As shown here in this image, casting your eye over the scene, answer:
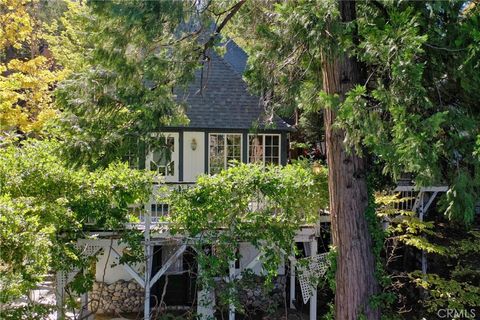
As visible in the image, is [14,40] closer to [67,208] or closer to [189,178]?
[189,178]

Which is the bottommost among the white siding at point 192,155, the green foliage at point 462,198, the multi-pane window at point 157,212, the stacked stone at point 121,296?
the stacked stone at point 121,296

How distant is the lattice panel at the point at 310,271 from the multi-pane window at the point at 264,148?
15.4 ft

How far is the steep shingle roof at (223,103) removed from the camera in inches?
453

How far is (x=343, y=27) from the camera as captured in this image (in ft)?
16.4

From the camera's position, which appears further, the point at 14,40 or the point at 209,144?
the point at 209,144

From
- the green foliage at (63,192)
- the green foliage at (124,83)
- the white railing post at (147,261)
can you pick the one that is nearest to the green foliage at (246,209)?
the white railing post at (147,261)

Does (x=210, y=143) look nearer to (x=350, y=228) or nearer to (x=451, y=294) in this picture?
(x=350, y=228)

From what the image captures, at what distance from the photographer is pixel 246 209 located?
7.14m

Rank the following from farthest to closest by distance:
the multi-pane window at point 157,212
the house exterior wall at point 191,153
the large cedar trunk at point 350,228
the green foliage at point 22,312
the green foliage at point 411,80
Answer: the house exterior wall at point 191,153 → the multi-pane window at point 157,212 → the large cedar trunk at point 350,228 → the green foliage at point 22,312 → the green foliage at point 411,80

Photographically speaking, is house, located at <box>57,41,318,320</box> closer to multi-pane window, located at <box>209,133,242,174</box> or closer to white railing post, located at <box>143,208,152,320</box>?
multi-pane window, located at <box>209,133,242,174</box>

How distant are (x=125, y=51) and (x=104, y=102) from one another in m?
0.89

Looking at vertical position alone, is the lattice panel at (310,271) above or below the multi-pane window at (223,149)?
below

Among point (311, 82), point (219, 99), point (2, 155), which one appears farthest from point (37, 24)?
point (311, 82)

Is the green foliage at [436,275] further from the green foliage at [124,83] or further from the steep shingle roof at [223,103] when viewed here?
the green foliage at [124,83]
